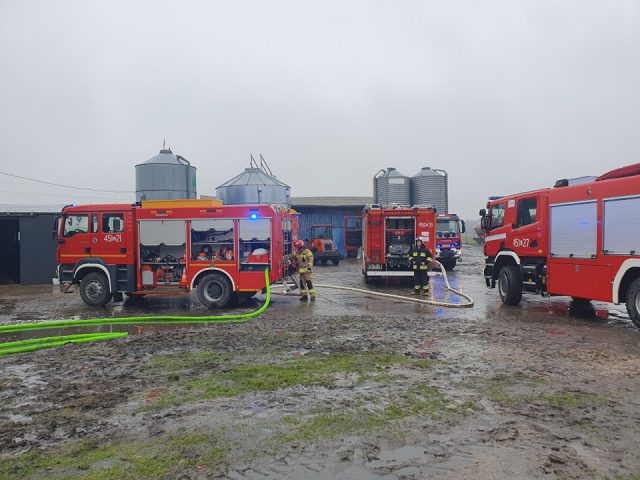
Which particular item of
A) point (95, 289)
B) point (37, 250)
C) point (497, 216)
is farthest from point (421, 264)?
point (37, 250)

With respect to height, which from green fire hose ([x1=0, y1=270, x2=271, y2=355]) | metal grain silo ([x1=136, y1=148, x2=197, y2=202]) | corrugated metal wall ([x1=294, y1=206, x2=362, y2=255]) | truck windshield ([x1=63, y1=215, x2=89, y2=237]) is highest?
metal grain silo ([x1=136, y1=148, x2=197, y2=202])

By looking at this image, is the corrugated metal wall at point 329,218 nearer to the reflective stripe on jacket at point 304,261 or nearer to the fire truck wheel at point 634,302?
the reflective stripe on jacket at point 304,261

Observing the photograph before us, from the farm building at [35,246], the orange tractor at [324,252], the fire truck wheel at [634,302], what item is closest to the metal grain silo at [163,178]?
the farm building at [35,246]

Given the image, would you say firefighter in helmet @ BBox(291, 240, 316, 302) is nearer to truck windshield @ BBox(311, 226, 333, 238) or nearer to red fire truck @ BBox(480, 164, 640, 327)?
red fire truck @ BBox(480, 164, 640, 327)

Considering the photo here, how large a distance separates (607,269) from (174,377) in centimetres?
773

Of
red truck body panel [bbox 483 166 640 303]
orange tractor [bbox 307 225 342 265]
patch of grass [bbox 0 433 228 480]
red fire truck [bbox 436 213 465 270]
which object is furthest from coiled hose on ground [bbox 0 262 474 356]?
orange tractor [bbox 307 225 342 265]

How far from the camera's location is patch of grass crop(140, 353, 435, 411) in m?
5.15

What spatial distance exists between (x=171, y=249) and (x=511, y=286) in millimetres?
8141

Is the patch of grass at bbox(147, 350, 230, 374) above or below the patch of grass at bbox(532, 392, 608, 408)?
below

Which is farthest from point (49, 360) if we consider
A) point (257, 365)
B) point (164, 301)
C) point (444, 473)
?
point (164, 301)

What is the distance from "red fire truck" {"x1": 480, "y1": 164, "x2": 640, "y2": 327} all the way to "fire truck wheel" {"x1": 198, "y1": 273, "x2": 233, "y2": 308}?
6.59 metres

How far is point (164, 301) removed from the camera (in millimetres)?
13484

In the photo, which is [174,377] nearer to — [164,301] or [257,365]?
[257,365]

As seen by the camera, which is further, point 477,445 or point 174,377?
point 174,377
